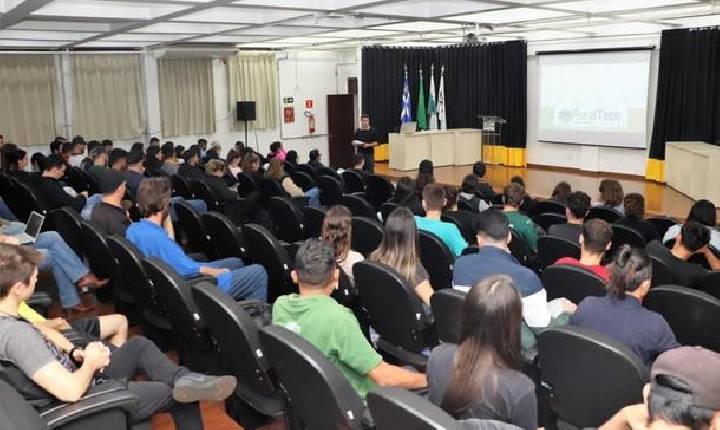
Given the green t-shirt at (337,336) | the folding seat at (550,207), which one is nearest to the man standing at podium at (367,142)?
the folding seat at (550,207)

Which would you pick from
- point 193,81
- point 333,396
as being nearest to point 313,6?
point 333,396

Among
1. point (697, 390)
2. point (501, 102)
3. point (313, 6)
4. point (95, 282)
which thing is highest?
point (313, 6)

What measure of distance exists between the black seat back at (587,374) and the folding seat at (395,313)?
29.8 inches

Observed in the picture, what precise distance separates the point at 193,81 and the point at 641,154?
9384mm

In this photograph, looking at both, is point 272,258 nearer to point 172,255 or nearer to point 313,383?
point 172,255

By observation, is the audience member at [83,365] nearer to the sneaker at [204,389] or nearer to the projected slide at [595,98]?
Answer: the sneaker at [204,389]

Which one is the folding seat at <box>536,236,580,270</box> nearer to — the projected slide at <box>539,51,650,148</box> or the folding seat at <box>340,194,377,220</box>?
Answer: the folding seat at <box>340,194,377,220</box>

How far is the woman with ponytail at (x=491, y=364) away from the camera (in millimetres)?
1944

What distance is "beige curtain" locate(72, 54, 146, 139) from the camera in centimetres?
1270

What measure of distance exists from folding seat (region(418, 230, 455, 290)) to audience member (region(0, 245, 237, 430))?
195cm

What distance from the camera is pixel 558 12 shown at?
9.11m

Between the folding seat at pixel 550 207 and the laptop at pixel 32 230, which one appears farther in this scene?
the folding seat at pixel 550 207

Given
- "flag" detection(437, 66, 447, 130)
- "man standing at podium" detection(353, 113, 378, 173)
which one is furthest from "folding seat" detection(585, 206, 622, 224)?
"flag" detection(437, 66, 447, 130)

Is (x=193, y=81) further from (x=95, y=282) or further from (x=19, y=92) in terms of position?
(x=95, y=282)
